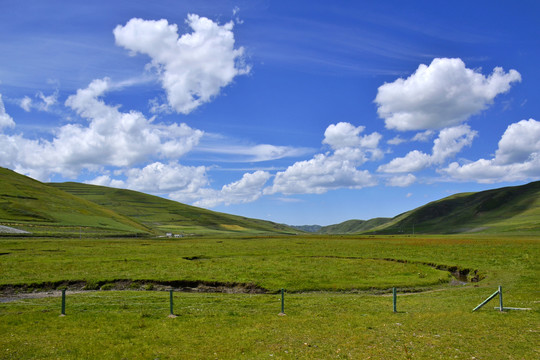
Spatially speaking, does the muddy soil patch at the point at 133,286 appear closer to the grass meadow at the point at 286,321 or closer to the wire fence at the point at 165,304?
the grass meadow at the point at 286,321

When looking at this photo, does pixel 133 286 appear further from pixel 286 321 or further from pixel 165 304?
pixel 286 321

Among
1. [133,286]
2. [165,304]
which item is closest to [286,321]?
[165,304]

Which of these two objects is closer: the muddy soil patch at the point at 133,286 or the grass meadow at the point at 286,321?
the grass meadow at the point at 286,321

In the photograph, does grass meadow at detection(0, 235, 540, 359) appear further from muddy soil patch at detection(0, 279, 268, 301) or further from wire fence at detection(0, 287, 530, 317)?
muddy soil patch at detection(0, 279, 268, 301)

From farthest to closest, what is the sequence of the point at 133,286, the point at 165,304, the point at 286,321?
the point at 133,286 → the point at 165,304 → the point at 286,321

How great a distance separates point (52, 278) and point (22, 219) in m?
180

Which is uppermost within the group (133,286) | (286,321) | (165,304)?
(286,321)

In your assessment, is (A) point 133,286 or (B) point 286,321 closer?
(B) point 286,321

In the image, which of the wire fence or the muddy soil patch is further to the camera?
the muddy soil patch

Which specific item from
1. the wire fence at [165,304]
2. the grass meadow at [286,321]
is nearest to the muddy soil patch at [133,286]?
the grass meadow at [286,321]

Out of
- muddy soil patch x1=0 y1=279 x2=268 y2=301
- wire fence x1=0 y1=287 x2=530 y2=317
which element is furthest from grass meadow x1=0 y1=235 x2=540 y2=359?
muddy soil patch x1=0 y1=279 x2=268 y2=301

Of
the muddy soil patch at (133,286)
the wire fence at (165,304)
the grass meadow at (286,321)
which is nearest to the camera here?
the grass meadow at (286,321)

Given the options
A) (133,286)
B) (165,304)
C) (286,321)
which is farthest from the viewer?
(133,286)

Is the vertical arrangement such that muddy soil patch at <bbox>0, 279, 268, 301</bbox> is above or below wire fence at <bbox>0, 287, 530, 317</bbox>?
below
